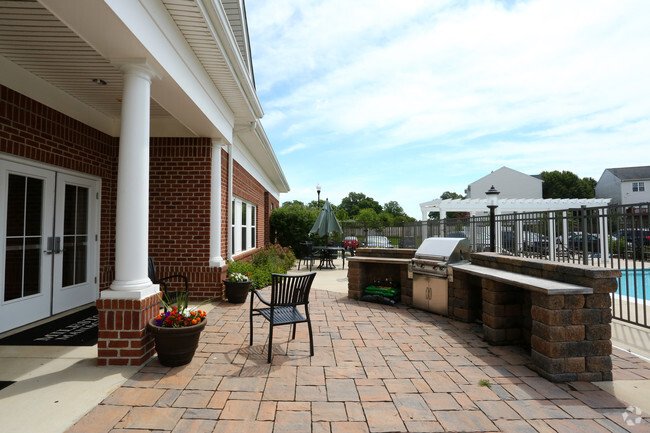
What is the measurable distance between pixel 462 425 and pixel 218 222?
193 inches

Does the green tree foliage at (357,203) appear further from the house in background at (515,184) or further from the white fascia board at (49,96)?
the white fascia board at (49,96)

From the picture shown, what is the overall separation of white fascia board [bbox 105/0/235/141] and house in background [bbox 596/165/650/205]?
4271 cm

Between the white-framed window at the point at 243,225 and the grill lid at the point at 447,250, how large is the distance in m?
3.95

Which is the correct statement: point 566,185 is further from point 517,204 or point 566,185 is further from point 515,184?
point 517,204

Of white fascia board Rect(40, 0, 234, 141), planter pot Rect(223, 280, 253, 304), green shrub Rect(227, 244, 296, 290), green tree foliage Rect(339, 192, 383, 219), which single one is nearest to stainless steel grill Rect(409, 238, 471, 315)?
green shrub Rect(227, 244, 296, 290)

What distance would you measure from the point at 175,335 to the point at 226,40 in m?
3.39

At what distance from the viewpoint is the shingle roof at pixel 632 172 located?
35.7m

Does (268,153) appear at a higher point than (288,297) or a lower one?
higher

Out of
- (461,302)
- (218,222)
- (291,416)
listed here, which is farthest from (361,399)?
(218,222)

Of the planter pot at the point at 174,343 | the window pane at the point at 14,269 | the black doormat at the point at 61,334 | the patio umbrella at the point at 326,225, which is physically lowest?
the black doormat at the point at 61,334

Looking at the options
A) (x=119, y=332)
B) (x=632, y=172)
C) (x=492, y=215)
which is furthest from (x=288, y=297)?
(x=632, y=172)

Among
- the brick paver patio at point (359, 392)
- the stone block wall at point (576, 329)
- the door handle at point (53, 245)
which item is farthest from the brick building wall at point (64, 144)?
the stone block wall at point (576, 329)

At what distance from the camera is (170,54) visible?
369 cm

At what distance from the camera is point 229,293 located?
19.4ft
